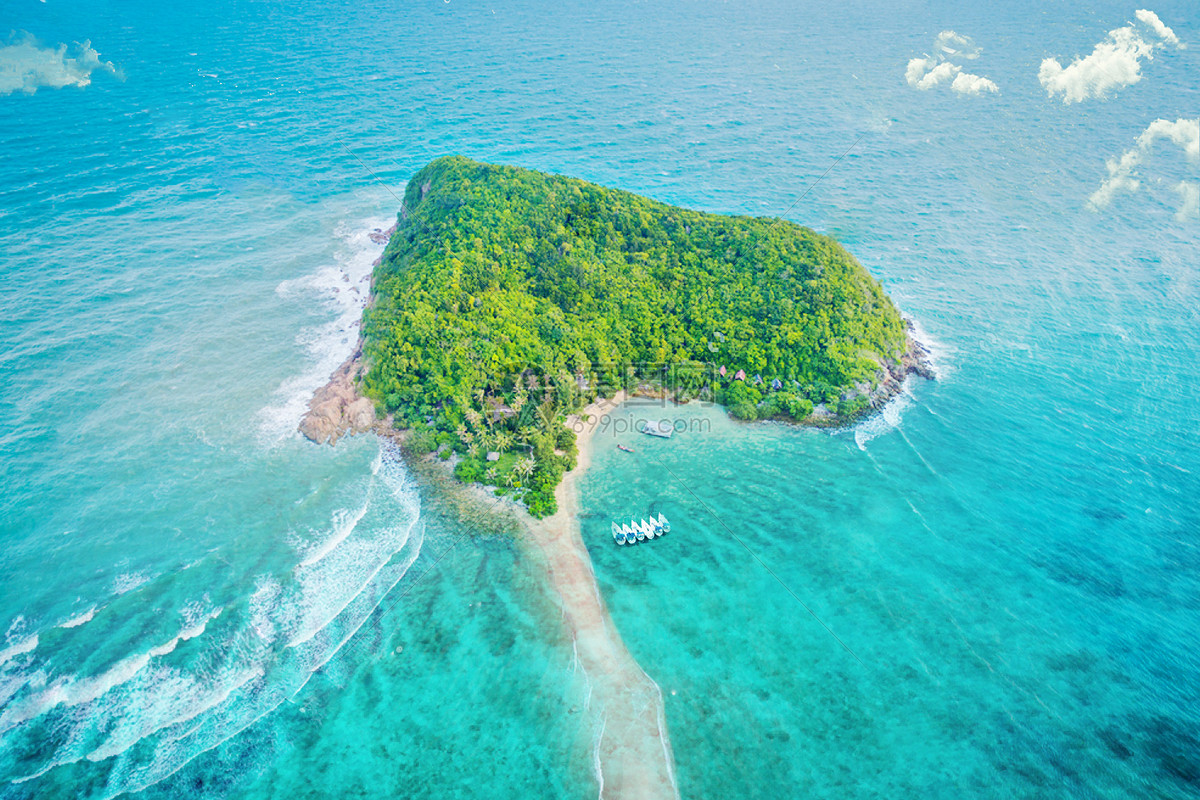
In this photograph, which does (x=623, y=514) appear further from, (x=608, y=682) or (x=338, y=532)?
(x=338, y=532)

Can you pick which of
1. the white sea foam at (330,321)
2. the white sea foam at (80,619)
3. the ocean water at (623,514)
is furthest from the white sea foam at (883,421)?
the white sea foam at (80,619)

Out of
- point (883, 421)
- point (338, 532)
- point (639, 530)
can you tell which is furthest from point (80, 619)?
point (883, 421)

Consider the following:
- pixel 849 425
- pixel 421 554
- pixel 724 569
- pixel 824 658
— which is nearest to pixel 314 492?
pixel 421 554

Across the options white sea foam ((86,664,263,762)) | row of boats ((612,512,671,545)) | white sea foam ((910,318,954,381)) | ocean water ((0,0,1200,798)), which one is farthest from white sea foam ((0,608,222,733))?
white sea foam ((910,318,954,381))

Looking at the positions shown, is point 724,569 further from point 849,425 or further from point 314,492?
point 314,492

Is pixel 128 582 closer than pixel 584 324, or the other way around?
pixel 128 582
